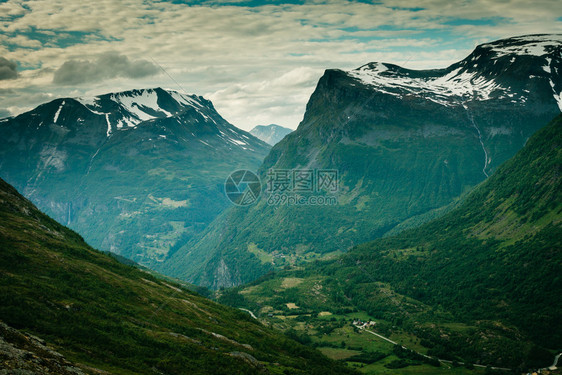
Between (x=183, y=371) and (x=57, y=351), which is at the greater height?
(x=57, y=351)

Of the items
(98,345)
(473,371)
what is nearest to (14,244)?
(98,345)

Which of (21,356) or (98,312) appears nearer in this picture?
(21,356)

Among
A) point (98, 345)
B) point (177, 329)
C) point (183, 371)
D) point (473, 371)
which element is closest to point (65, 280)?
point (177, 329)

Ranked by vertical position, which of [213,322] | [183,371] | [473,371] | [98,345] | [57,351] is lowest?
[473,371]

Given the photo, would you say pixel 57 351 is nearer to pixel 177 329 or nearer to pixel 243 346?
pixel 177 329

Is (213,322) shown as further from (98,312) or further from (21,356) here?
(21,356)

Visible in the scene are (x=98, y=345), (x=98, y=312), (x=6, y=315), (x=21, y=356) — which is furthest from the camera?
(x=98, y=312)

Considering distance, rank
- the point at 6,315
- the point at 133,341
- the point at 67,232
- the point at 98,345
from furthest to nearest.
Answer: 1. the point at 67,232
2. the point at 133,341
3. the point at 98,345
4. the point at 6,315
